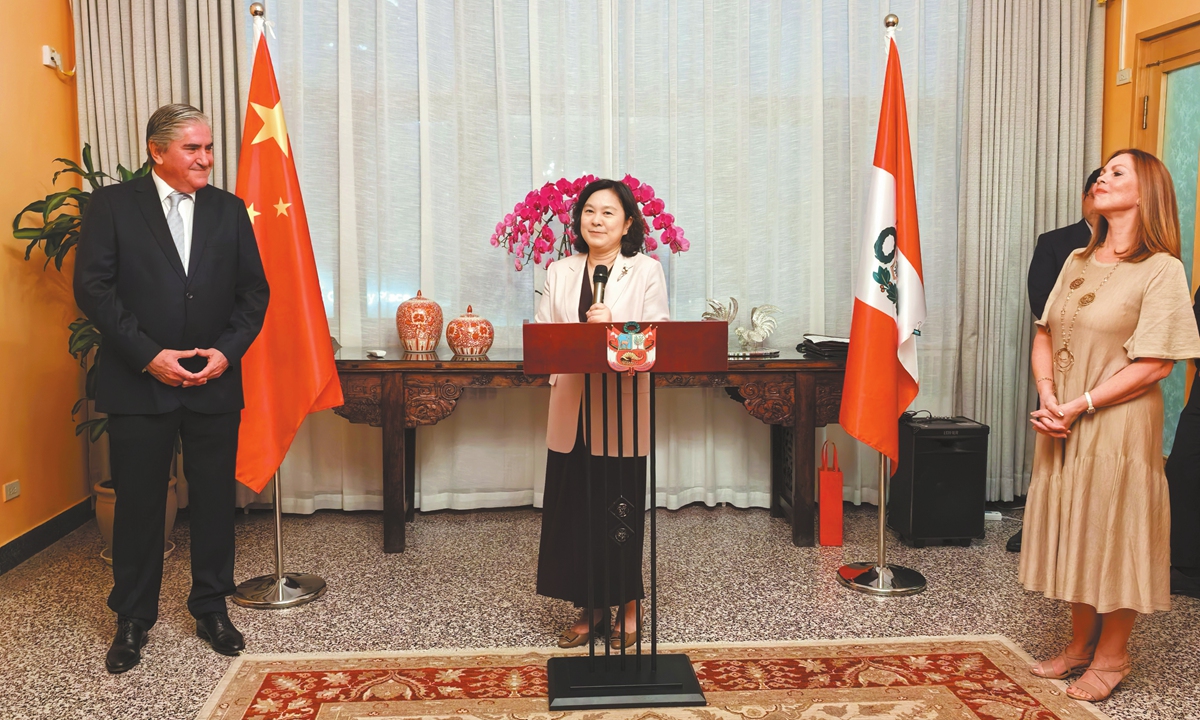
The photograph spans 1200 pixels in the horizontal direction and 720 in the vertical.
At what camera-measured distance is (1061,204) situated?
4461mm

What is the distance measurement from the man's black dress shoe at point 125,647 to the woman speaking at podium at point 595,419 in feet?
4.28

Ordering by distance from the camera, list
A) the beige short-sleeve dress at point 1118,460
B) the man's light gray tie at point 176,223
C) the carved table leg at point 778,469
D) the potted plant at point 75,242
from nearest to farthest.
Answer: the beige short-sleeve dress at point 1118,460 < the man's light gray tie at point 176,223 < the potted plant at point 75,242 < the carved table leg at point 778,469

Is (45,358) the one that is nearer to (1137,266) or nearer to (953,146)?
(1137,266)

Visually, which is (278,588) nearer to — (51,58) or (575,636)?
(575,636)

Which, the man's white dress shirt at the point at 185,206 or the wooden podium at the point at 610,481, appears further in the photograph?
the man's white dress shirt at the point at 185,206

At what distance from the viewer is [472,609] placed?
10.4ft

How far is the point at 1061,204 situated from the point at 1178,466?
1.67 m

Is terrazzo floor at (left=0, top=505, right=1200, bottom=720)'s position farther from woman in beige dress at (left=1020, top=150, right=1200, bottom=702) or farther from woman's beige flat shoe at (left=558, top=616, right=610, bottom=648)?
woman in beige dress at (left=1020, top=150, right=1200, bottom=702)

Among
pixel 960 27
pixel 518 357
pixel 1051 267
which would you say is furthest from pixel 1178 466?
pixel 518 357

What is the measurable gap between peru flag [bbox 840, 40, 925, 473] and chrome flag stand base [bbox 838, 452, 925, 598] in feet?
0.75

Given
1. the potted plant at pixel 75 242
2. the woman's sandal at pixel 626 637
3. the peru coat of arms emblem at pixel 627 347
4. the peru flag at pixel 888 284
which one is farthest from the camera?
the potted plant at pixel 75 242

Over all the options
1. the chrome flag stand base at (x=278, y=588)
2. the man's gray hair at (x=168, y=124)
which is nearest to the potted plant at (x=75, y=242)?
the chrome flag stand base at (x=278, y=588)

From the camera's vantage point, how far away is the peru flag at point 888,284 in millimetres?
3283

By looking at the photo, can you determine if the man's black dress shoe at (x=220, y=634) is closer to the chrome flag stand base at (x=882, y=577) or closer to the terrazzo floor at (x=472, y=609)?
the terrazzo floor at (x=472, y=609)
